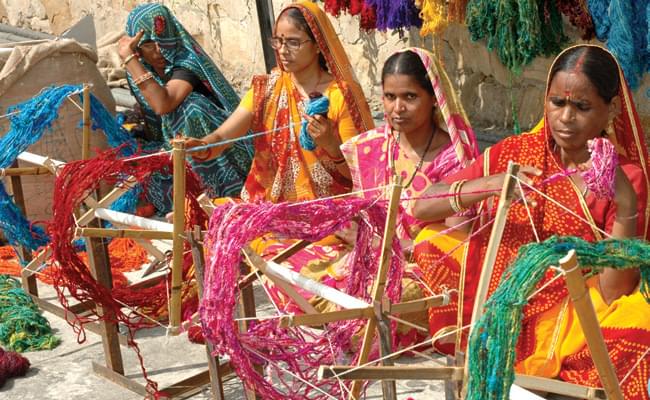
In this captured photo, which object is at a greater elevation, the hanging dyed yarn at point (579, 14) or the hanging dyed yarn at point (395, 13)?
the hanging dyed yarn at point (395, 13)

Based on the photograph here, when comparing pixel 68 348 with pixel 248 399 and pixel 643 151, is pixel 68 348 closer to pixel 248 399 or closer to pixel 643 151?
Answer: pixel 248 399

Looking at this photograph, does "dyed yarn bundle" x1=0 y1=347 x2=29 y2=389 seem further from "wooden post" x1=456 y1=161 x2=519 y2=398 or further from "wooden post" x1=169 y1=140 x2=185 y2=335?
"wooden post" x1=456 y1=161 x2=519 y2=398

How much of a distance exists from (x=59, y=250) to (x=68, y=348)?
83cm

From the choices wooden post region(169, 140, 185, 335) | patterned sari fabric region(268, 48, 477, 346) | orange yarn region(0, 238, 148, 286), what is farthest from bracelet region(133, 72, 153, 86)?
wooden post region(169, 140, 185, 335)

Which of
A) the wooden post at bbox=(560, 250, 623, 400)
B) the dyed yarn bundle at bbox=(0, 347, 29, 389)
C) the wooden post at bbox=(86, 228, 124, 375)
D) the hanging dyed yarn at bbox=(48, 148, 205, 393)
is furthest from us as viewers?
the dyed yarn bundle at bbox=(0, 347, 29, 389)

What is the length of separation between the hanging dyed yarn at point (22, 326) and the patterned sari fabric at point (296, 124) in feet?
3.70

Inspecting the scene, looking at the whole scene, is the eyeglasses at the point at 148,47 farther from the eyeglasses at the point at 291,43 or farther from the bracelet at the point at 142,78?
the eyeglasses at the point at 291,43

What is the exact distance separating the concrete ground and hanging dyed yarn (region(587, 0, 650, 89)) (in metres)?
1.51

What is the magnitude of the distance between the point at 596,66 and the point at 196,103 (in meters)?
2.64

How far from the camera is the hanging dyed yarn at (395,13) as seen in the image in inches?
192

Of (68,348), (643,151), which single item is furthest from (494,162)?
Answer: (68,348)

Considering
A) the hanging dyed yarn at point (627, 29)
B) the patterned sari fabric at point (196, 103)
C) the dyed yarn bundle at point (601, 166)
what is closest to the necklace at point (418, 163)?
the hanging dyed yarn at point (627, 29)

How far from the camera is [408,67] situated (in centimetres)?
367

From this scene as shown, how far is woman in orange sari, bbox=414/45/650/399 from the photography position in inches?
120
